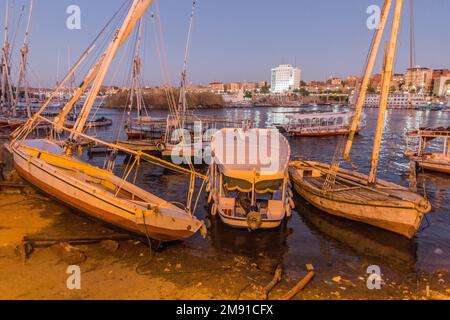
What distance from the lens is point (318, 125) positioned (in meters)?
65.3

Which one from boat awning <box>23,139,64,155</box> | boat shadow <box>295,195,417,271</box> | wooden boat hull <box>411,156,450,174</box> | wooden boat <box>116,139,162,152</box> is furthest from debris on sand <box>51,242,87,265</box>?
wooden boat hull <box>411,156,450,174</box>

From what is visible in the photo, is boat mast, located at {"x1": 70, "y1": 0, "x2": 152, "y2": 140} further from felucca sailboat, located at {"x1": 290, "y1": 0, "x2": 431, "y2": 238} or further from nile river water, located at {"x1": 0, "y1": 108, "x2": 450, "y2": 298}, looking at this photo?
felucca sailboat, located at {"x1": 290, "y1": 0, "x2": 431, "y2": 238}

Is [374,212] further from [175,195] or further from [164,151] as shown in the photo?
[164,151]

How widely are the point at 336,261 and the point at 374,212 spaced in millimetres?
4173

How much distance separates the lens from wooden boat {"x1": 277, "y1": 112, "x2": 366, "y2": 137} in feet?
207

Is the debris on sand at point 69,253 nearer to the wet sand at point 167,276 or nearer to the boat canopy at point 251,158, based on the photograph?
the wet sand at point 167,276

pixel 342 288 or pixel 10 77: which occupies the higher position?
pixel 10 77

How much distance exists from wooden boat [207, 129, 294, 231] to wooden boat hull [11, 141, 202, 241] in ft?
11.3

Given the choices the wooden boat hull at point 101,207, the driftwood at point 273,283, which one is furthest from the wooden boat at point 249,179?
the driftwood at point 273,283

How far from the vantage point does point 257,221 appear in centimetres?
1467

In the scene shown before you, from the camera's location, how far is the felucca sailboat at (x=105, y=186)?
1260 cm

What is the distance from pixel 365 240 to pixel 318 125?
52.3 metres

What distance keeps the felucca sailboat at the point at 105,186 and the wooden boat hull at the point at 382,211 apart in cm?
811

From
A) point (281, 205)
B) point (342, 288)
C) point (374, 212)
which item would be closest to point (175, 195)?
point (281, 205)
